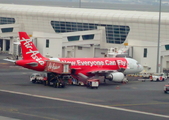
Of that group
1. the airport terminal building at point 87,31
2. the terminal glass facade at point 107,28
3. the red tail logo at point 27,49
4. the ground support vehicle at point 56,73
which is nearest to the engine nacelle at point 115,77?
the ground support vehicle at point 56,73

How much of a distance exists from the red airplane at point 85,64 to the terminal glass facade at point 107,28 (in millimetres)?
25302

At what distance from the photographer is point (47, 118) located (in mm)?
36438

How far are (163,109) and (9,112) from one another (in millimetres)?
15539

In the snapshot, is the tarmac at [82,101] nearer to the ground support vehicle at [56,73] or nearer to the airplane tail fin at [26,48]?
the ground support vehicle at [56,73]

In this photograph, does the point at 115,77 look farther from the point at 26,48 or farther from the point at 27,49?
the point at 26,48

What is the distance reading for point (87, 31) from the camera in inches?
3632

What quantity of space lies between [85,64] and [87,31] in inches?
1206

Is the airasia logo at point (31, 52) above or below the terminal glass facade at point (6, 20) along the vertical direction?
below

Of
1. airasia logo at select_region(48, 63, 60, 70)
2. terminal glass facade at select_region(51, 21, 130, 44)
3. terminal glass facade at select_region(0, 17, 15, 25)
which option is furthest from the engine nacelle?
terminal glass facade at select_region(0, 17, 15, 25)

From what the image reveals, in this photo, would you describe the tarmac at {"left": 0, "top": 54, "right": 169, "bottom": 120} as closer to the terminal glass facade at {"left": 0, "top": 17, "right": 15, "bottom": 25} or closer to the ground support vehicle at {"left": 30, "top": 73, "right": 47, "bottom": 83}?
the ground support vehicle at {"left": 30, "top": 73, "right": 47, "bottom": 83}

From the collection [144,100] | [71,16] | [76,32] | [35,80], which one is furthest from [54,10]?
[144,100]

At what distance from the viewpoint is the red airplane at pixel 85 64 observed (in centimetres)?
5947

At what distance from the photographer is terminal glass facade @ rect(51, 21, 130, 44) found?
91781 millimetres

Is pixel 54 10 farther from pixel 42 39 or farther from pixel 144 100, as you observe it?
pixel 144 100
